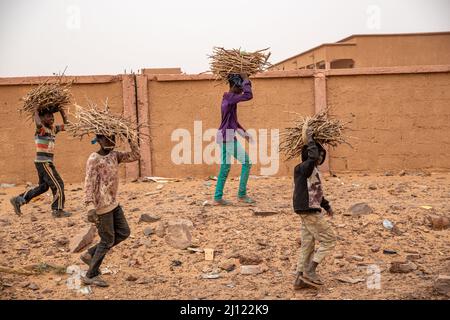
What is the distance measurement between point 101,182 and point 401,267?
3.05m

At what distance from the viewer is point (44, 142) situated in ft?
21.9

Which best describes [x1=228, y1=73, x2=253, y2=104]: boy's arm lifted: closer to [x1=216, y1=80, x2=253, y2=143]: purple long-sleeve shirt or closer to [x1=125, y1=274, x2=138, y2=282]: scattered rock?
[x1=216, y1=80, x2=253, y2=143]: purple long-sleeve shirt

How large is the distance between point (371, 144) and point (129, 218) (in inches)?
194

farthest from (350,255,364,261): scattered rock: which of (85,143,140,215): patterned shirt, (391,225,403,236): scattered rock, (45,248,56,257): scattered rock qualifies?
(45,248,56,257): scattered rock

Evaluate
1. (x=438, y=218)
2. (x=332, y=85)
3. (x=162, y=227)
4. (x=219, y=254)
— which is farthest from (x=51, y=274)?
(x=332, y=85)

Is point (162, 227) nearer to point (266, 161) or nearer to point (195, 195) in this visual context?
point (195, 195)

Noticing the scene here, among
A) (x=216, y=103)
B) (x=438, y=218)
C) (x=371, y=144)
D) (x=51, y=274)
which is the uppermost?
(x=216, y=103)

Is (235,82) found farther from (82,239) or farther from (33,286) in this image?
(33,286)

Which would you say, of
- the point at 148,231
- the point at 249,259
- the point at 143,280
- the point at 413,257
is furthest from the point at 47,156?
the point at 413,257

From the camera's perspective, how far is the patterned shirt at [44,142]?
664 cm

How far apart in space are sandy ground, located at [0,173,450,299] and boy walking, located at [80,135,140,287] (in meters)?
0.30

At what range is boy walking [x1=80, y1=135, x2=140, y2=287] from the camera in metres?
4.60

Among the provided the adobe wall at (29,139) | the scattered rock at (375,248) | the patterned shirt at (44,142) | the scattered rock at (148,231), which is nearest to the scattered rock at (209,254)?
the scattered rock at (148,231)

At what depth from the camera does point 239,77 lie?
6.60 meters
